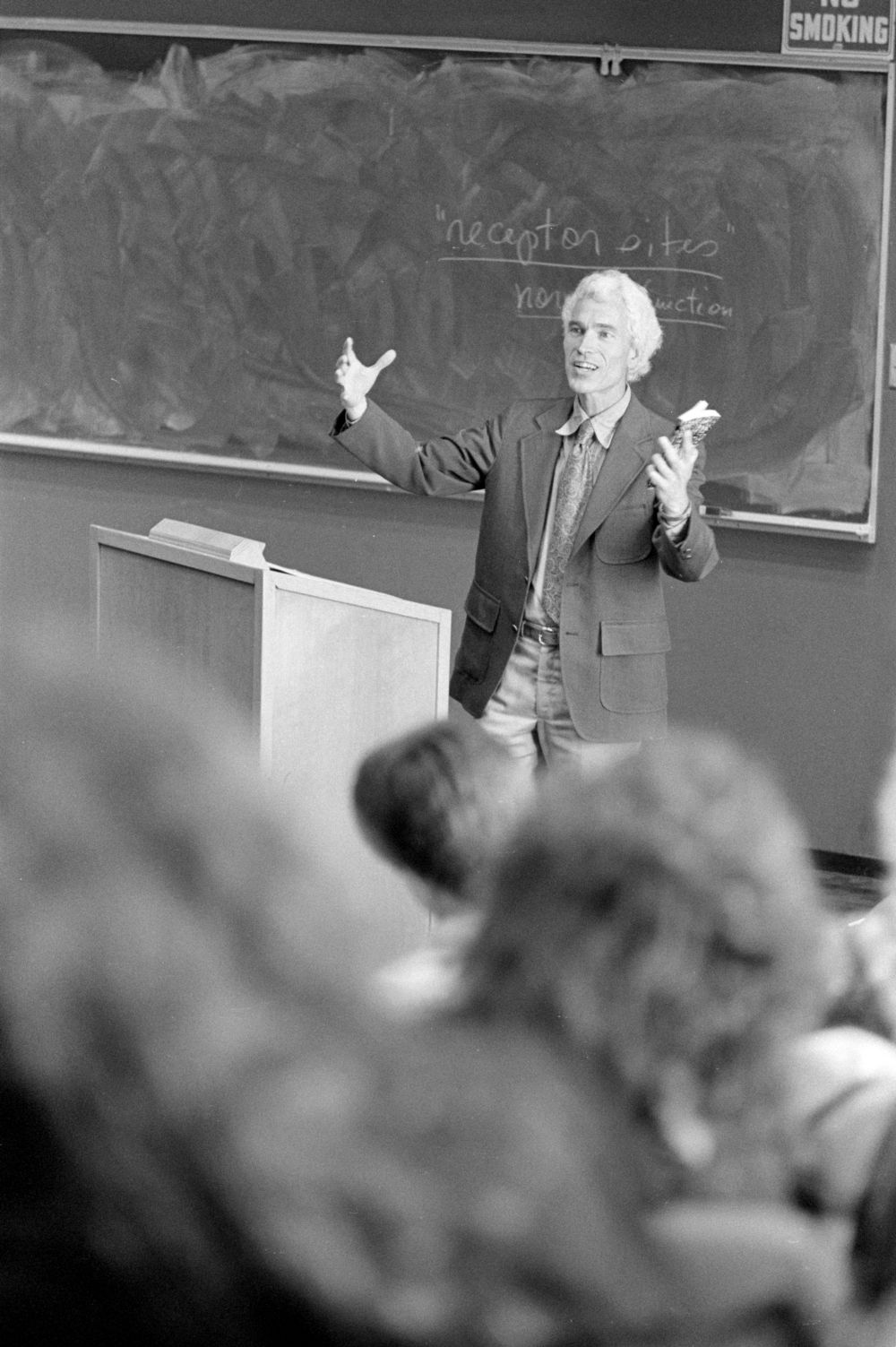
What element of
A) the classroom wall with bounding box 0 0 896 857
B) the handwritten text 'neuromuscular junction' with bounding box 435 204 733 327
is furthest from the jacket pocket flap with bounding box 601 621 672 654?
the handwritten text 'neuromuscular junction' with bounding box 435 204 733 327

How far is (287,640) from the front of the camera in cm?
239

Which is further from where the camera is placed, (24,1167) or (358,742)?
(358,742)

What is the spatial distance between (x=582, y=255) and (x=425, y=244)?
1.37ft

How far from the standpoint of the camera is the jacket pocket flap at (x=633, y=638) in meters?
2.83

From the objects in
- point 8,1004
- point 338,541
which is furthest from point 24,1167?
point 338,541

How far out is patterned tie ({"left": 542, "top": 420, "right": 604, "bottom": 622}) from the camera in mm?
2875

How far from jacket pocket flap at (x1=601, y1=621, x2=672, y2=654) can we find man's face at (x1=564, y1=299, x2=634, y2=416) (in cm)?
39

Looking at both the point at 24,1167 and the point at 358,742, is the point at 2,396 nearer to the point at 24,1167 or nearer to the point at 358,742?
the point at 358,742

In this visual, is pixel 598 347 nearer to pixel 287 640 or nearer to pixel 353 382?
pixel 353 382

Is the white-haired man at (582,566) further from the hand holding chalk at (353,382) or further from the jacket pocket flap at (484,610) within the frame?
the hand holding chalk at (353,382)

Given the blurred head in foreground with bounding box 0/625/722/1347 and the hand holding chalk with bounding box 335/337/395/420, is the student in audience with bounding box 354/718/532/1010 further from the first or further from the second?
the hand holding chalk with bounding box 335/337/395/420

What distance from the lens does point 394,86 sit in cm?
420

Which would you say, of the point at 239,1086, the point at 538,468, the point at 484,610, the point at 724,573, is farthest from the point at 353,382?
the point at 239,1086

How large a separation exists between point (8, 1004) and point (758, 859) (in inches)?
11.2
